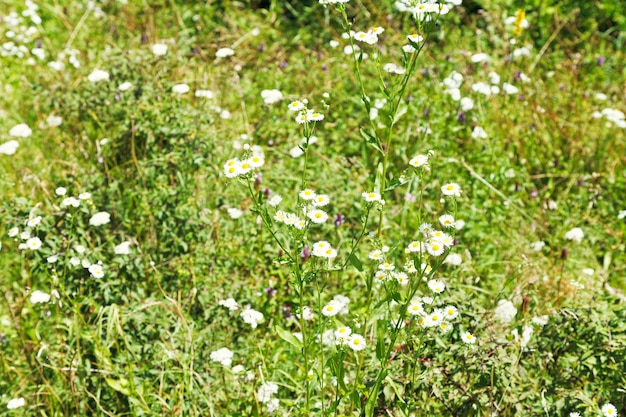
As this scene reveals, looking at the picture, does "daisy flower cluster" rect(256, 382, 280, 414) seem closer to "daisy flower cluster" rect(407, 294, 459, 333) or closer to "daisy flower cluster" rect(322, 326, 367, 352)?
"daisy flower cluster" rect(322, 326, 367, 352)

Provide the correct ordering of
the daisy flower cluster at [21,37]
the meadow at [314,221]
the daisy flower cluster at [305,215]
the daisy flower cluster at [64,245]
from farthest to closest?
the daisy flower cluster at [21,37] → the daisy flower cluster at [64,245] → the meadow at [314,221] → the daisy flower cluster at [305,215]

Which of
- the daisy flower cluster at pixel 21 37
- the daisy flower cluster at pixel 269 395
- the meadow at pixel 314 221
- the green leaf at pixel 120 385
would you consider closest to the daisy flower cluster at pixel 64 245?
the meadow at pixel 314 221

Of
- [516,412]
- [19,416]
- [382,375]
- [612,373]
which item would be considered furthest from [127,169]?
[612,373]

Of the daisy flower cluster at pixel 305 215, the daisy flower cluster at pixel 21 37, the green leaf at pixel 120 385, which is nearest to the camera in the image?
the daisy flower cluster at pixel 305 215

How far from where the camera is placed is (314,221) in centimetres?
183

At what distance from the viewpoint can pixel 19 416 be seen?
2.32 meters

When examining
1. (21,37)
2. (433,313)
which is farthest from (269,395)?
(21,37)

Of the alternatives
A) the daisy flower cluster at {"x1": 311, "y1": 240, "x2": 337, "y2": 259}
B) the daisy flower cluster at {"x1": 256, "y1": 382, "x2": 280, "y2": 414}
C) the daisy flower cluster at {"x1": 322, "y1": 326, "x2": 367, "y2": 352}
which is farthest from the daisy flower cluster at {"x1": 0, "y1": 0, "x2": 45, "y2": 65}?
the daisy flower cluster at {"x1": 322, "y1": 326, "x2": 367, "y2": 352}

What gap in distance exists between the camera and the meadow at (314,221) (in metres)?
2.05

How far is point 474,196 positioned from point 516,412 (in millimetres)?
1338

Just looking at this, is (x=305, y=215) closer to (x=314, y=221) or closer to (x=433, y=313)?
(x=314, y=221)

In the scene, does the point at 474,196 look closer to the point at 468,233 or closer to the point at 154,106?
the point at 468,233

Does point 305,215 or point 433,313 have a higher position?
point 305,215

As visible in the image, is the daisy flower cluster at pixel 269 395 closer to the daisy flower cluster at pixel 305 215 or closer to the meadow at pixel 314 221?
the meadow at pixel 314 221
